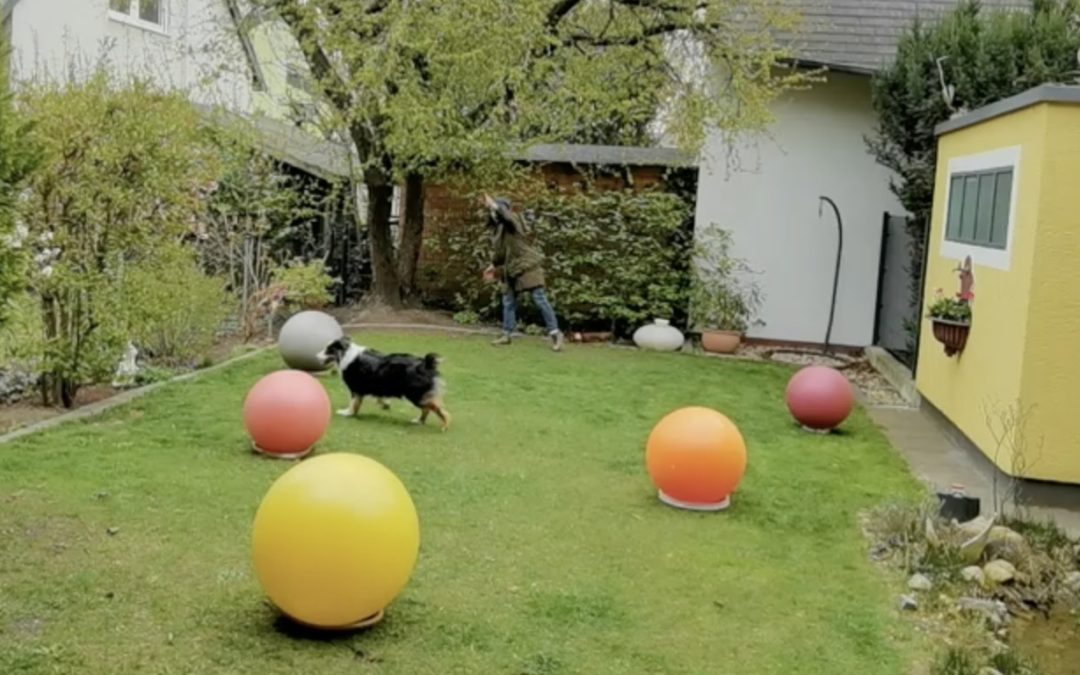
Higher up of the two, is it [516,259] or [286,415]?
[516,259]

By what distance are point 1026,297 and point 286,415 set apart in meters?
4.94

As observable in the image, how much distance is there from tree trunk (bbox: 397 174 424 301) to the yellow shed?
27.0 ft

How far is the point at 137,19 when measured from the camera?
18562 millimetres

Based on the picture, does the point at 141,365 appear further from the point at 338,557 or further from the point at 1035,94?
the point at 1035,94

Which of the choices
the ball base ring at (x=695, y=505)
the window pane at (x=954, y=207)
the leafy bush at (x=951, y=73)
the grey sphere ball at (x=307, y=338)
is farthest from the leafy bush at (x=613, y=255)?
the ball base ring at (x=695, y=505)

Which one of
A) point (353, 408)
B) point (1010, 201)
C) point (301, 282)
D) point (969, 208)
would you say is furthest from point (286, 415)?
point (301, 282)

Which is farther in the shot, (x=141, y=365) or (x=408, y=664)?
(x=141, y=365)

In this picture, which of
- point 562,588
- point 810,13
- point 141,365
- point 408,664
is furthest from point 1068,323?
point 810,13

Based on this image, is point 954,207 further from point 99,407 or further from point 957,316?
point 99,407

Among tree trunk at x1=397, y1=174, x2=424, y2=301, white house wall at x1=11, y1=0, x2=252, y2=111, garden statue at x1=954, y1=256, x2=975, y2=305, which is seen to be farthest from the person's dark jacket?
garden statue at x1=954, y1=256, x2=975, y2=305

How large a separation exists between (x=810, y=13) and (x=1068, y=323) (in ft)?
29.8

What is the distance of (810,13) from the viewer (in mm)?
14828

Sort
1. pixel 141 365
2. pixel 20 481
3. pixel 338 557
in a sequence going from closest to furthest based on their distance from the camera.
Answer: pixel 338 557, pixel 20 481, pixel 141 365

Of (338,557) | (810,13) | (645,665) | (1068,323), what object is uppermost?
(810,13)
